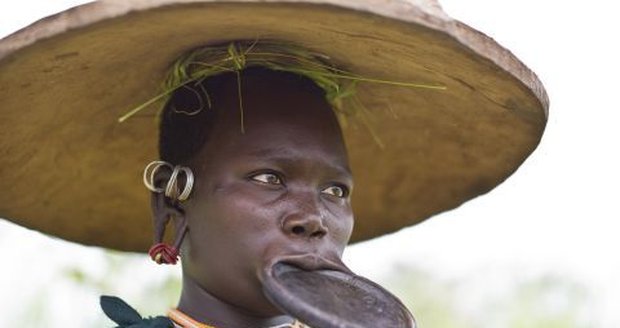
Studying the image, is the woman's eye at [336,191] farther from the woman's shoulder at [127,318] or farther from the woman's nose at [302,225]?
the woman's shoulder at [127,318]

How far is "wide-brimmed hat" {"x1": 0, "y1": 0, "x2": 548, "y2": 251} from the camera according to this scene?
3416 mm

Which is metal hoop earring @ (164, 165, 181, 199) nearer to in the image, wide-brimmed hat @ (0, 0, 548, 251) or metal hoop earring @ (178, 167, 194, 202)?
metal hoop earring @ (178, 167, 194, 202)

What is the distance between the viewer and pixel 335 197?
3.93 m

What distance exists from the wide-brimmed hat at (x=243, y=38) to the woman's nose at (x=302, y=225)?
409 mm

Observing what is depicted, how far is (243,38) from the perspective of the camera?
12.5 ft

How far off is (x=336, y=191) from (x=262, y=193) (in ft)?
0.80

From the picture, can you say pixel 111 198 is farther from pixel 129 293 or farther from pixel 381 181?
pixel 129 293

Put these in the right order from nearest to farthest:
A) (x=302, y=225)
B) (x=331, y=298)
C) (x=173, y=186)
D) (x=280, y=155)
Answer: (x=331, y=298) < (x=302, y=225) < (x=280, y=155) < (x=173, y=186)

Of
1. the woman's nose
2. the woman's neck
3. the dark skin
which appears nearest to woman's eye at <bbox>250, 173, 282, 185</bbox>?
the dark skin

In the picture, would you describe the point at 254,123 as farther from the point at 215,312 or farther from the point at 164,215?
the point at 215,312

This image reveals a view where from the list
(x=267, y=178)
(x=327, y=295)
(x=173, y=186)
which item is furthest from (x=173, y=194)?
(x=327, y=295)

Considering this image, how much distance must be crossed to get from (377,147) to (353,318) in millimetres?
1051

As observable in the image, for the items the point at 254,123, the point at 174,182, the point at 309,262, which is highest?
the point at 254,123

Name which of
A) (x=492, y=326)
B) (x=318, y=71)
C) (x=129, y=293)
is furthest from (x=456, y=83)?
(x=492, y=326)
